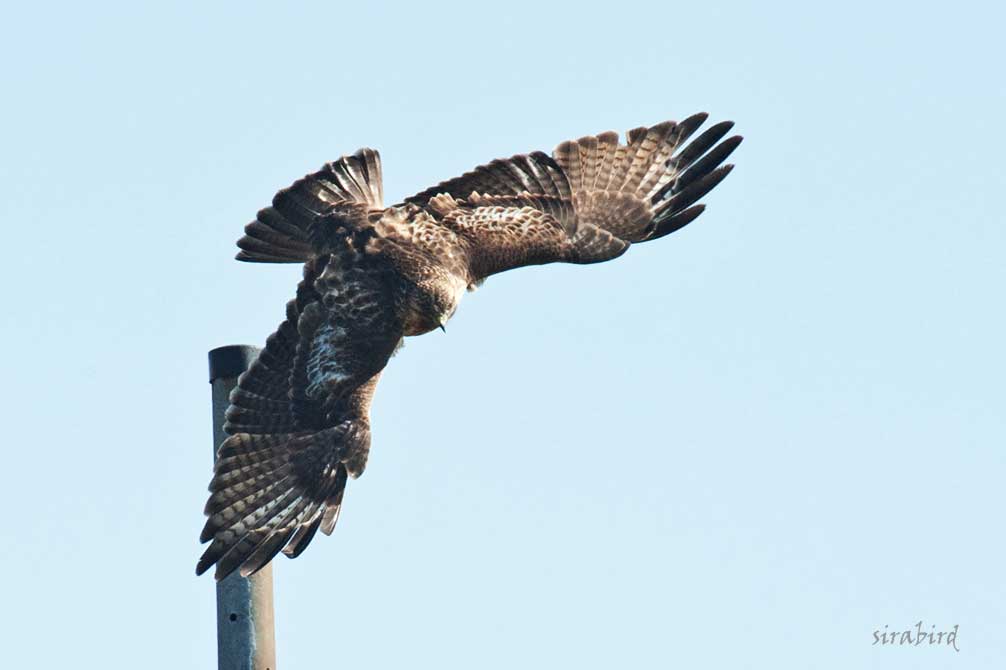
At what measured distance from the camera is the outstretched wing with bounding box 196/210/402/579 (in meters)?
11.1

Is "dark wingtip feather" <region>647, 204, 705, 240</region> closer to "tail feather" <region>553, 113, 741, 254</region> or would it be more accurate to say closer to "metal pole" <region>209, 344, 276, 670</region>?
"tail feather" <region>553, 113, 741, 254</region>

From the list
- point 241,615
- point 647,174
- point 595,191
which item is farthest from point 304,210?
point 241,615

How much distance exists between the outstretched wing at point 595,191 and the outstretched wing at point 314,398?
0.98 m

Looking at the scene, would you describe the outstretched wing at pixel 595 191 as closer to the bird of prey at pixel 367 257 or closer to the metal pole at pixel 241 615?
the bird of prey at pixel 367 257

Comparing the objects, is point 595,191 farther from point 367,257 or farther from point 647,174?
point 367,257

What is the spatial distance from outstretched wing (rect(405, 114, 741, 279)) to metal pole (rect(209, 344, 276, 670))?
12.7 ft

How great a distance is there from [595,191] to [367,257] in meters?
2.06

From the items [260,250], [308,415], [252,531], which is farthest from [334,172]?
[252,531]

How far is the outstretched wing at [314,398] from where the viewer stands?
11125mm

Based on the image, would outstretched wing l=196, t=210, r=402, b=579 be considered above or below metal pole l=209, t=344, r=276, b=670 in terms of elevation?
above

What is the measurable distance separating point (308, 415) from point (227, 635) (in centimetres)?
388

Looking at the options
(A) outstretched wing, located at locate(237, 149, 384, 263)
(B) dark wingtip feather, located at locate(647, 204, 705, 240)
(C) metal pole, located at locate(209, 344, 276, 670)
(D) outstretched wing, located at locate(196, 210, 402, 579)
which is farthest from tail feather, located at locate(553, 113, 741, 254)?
(C) metal pole, located at locate(209, 344, 276, 670)

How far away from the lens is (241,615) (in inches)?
310

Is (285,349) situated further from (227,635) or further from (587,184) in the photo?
(227,635)
